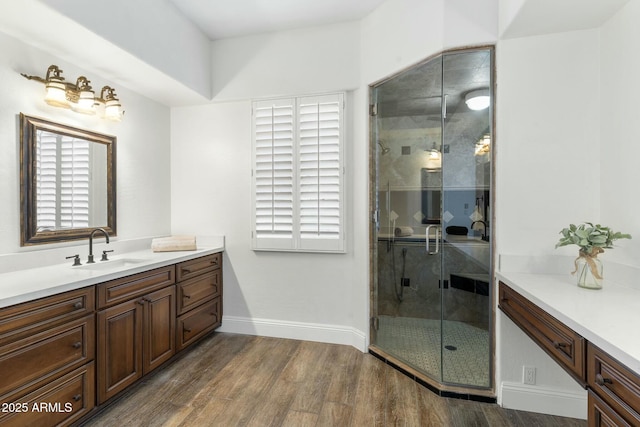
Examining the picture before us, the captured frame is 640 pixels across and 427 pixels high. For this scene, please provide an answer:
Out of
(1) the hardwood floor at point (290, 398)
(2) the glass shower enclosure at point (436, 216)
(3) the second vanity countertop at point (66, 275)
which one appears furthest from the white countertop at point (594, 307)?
(3) the second vanity countertop at point (66, 275)

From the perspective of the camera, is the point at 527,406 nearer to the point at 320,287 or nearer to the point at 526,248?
the point at 526,248

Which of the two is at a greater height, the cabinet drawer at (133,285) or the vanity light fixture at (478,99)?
the vanity light fixture at (478,99)

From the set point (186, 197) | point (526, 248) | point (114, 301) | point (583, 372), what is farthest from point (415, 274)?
point (186, 197)

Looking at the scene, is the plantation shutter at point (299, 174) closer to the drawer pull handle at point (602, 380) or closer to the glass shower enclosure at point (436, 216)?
the glass shower enclosure at point (436, 216)

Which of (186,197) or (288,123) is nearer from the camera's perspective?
(288,123)

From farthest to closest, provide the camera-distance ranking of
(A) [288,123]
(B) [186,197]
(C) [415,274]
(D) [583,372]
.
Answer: (B) [186,197] < (A) [288,123] < (C) [415,274] < (D) [583,372]

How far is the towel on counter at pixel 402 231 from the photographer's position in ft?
8.53

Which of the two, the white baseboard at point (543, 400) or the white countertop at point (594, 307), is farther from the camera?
the white baseboard at point (543, 400)

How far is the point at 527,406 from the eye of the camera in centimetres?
202

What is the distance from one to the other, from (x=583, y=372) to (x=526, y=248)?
0.99 m

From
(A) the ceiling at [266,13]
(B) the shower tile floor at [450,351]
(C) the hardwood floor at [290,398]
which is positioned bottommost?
(C) the hardwood floor at [290,398]

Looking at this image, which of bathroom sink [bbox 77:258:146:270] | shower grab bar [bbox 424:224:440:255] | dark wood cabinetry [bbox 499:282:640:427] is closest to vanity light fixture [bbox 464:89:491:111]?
shower grab bar [bbox 424:224:440:255]

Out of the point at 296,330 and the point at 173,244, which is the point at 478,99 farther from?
the point at 173,244

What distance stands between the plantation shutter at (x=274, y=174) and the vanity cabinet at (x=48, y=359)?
5.08 feet
